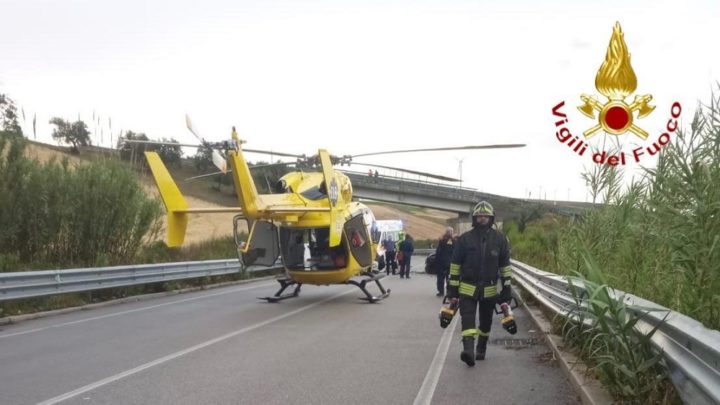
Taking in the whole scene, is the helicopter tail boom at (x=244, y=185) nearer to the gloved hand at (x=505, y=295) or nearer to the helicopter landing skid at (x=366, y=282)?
Answer: the helicopter landing skid at (x=366, y=282)

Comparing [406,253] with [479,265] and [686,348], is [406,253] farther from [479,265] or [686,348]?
[686,348]

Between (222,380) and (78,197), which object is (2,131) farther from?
(222,380)

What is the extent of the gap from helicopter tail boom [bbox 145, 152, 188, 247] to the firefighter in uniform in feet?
27.6

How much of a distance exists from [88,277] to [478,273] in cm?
1048

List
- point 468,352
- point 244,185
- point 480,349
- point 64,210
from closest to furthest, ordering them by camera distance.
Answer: point 468,352 → point 480,349 → point 244,185 → point 64,210

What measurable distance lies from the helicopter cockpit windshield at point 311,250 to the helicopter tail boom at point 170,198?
8.42 feet

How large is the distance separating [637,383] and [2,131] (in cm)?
1863

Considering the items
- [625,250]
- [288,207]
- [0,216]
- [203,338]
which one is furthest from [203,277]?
[625,250]

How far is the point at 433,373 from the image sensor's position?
7.72 m

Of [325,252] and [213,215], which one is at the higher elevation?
[213,215]

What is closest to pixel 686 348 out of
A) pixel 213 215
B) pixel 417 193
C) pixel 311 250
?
pixel 311 250

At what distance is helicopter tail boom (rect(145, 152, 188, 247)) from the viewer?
14.7 m

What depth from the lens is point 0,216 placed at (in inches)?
670

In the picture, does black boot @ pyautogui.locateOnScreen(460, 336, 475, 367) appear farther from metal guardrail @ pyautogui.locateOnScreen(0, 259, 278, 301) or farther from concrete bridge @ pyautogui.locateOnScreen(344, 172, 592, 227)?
concrete bridge @ pyautogui.locateOnScreen(344, 172, 592, 227)
